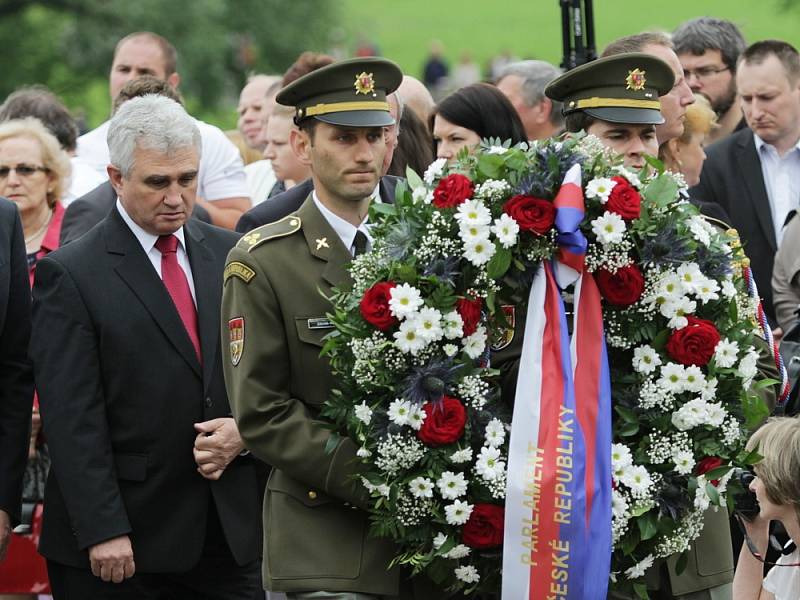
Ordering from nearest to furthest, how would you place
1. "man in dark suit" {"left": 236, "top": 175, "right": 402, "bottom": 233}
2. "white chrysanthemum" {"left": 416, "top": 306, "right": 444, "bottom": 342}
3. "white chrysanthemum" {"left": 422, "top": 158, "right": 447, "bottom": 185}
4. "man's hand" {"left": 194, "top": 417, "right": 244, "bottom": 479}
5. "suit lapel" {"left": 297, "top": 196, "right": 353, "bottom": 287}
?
"white chrysanthemum" {"left": 416, "top": 306, "right": 444, "bottom": 342} < "white chrysanthemum" {"left": 422, "top": 158, "right": 447, "bottom": 185} < "suit lapel" {"left": 297, "top": 196, "right": 353, "bottom": 287} < "man's hand" {"left": 194, "top": 417, "right": 244, "bottom": 479} < "man in dark suit" {"left": 236, "top": 175, "right": 402, "bottom": 233}

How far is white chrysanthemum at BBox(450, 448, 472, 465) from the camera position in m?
4.35

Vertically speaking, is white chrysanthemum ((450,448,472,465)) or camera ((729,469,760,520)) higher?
white chrysanthemum ((450,448,472,465))

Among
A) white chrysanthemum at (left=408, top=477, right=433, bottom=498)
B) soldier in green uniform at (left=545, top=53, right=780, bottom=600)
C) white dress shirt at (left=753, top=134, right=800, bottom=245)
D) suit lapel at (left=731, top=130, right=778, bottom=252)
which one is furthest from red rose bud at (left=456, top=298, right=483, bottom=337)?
white dress shirt at (left=753, top=134, right=800, bottom=245)

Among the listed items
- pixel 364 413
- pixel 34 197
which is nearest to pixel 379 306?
pixel 364 413

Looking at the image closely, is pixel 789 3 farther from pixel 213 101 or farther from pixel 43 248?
pixel 43 248

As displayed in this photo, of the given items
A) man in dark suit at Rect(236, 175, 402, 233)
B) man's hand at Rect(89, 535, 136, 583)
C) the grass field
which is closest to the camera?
man's hand at Rect(89, 535, 136, 583)

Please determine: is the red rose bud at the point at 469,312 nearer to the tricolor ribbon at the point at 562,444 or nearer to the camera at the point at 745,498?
the tricolor ribbon at the point at 562,444

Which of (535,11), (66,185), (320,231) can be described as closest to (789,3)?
(66,185)

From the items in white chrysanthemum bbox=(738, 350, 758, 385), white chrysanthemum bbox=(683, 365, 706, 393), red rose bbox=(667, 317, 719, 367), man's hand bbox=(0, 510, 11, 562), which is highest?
red rose bbox=(667, 317, 719, 367)

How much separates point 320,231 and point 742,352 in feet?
4.61

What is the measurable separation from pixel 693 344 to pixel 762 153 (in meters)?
4.17

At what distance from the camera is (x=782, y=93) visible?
8.19 metres

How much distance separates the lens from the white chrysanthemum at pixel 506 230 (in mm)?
A: 4352

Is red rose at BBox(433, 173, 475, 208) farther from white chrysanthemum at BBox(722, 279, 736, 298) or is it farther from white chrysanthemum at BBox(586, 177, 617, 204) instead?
white chrysanthemum at BBox(722, 279, 736, 298)
